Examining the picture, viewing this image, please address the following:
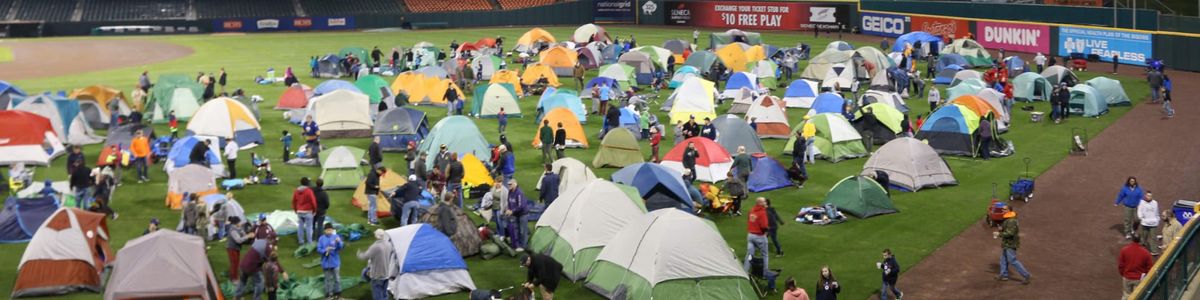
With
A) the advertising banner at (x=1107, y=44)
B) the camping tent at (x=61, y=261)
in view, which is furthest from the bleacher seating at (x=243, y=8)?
the camping tent at (x=61, y=261)

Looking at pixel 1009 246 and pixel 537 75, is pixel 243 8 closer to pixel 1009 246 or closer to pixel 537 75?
pixel 537 75

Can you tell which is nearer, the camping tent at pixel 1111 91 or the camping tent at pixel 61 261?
the camping tent at pixel 61 261

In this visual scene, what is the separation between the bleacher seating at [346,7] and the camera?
85.6m

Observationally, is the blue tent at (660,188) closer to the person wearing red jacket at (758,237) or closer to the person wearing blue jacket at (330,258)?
the person wearing red jacket at (758,237)

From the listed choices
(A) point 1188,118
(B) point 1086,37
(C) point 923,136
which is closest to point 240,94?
(C) point 923,136

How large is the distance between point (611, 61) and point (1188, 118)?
2400 centimetres

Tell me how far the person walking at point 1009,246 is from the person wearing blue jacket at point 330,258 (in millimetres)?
10489

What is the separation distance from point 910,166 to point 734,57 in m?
24.0

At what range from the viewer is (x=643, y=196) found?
23.6 m

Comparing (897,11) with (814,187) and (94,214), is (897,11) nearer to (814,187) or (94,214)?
(814,187)

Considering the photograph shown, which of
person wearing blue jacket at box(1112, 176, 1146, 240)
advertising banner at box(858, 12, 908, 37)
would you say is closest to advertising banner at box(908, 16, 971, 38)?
advertising banner at box(858, 12, 908, 37)

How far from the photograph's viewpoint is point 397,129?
32.7m

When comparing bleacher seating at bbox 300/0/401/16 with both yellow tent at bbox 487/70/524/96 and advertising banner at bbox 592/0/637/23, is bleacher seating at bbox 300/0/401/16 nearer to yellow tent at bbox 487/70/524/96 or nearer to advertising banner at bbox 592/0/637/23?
advertising banner at bbox 592/0/637/23

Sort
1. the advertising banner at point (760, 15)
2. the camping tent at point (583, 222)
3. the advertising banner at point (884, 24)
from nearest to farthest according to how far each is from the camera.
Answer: the camping tent at point (583, 222) → the advertising banner at point (884, 24) → the advertising banner at point (760, 15)
